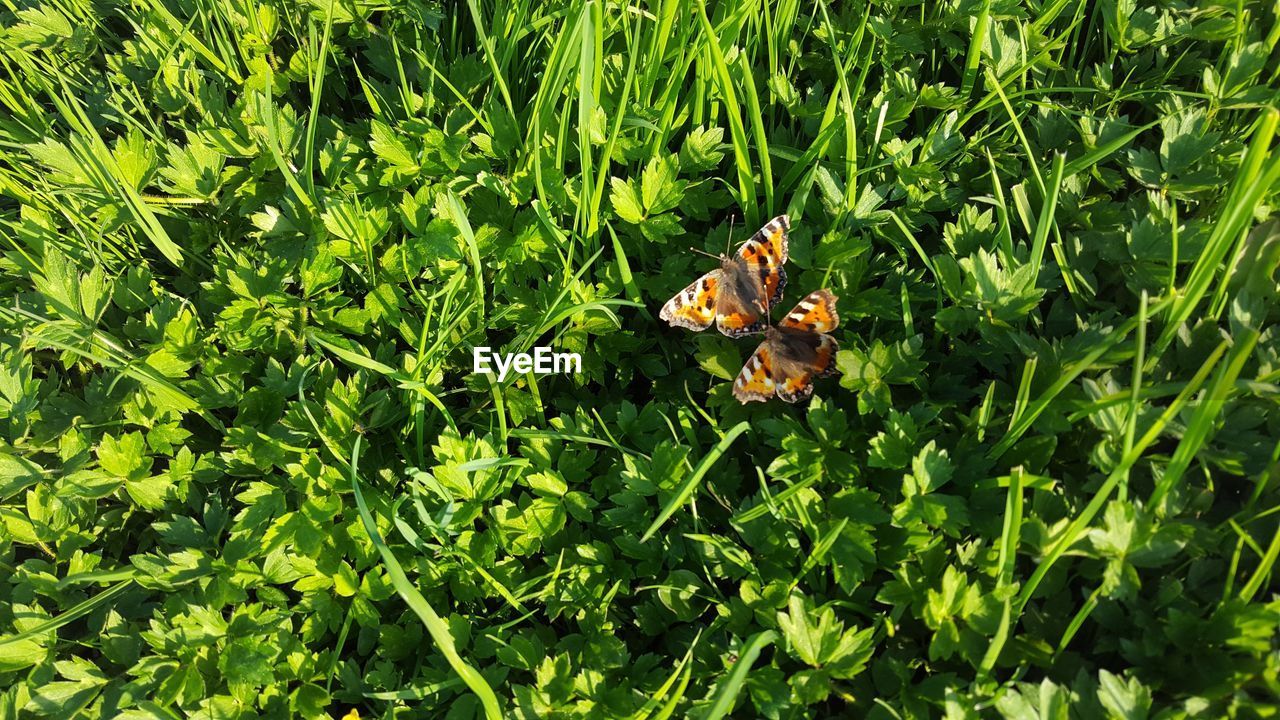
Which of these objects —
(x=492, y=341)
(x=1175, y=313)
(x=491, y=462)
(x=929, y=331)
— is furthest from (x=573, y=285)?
(x=1175, y=313)

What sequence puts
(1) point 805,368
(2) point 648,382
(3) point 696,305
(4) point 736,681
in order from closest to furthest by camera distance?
(4) point 736,681
(1) point 805,368
(3) point 696,305
(2) point 648,382

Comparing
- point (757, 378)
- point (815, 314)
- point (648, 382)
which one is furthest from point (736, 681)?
point (648, 382)

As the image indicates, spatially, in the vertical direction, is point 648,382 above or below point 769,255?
below

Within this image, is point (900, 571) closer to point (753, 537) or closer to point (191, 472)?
point (753, 537)

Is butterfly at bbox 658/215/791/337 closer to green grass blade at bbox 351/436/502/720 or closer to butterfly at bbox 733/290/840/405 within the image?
butterfly at bbox 733/290/840/405

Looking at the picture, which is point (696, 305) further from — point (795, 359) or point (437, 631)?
point (437, 631)

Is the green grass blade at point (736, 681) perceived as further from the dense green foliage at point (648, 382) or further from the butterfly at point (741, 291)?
the butterfly at point (741, 291)
